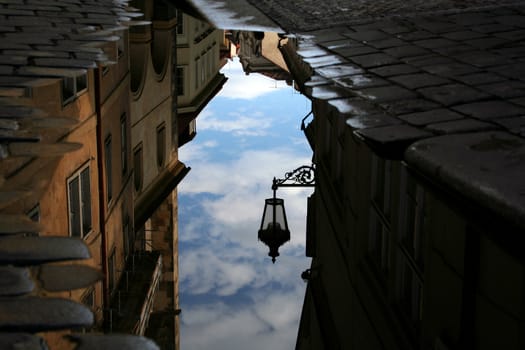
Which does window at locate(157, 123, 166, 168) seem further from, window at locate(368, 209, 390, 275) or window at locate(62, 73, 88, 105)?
window at locate(368, 209, 390, 275)

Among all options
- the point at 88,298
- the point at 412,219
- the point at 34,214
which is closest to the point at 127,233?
the point at 412,219

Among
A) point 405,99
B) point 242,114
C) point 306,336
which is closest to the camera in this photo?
point 306,336

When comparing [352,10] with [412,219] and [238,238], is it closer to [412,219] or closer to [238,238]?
[238,238]

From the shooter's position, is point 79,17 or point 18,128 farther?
point 79,17

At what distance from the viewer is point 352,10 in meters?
15.2

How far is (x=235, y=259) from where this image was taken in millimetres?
7180

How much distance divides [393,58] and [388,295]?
364 cm

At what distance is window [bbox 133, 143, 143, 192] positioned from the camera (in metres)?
14.9

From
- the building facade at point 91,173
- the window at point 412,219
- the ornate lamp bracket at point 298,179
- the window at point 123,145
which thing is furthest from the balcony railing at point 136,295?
the window at point 123,145

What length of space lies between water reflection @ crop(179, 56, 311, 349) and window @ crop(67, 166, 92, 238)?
32.6 inches

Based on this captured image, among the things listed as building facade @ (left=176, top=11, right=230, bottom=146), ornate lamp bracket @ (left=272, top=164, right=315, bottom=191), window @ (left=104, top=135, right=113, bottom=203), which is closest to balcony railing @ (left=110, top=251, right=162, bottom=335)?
window @ (left=104, top=135, right=113, bottom=203)

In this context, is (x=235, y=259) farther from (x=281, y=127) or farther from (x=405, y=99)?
(x=281, y=127)

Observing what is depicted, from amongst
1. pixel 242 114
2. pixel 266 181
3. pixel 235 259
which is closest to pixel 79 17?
pixel 242 114

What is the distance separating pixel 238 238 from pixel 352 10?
26.2 ft
